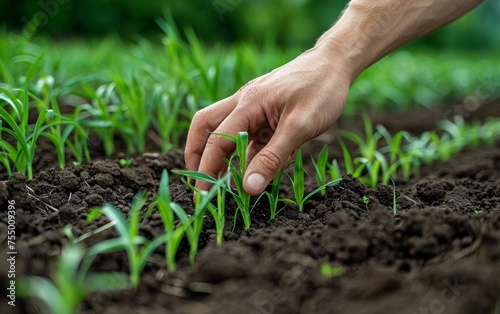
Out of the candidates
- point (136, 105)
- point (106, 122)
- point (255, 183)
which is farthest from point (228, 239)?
point (136, 105)

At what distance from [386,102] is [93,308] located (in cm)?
379

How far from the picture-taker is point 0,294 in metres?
1.02

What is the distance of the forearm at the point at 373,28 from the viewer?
174 centimetres

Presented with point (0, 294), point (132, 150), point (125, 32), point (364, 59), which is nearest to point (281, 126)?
point (364, 59)

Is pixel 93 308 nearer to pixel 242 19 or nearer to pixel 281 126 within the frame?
pixel 281 126

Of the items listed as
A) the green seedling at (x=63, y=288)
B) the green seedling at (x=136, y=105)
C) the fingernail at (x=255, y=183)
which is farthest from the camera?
the green seedling at (x=136, y=105)

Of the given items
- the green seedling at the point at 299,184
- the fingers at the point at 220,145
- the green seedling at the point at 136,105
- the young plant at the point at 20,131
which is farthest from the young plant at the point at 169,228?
the green seedling at the point at 136,105

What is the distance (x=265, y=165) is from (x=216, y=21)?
13.4m

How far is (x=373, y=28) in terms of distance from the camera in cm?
179

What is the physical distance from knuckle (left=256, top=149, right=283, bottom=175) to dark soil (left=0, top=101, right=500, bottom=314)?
6.6 inches

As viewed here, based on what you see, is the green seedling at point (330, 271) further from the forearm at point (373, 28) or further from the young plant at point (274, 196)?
the forearm at point (373, 28)

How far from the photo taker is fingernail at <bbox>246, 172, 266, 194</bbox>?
1.46 meters

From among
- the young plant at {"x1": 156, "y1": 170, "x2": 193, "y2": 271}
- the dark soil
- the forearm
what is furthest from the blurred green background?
the young plant at {"x1": 156, "y1": 170, "x2": 193, "y2": 271}

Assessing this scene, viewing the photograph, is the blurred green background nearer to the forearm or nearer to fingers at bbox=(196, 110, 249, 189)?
the forearm
